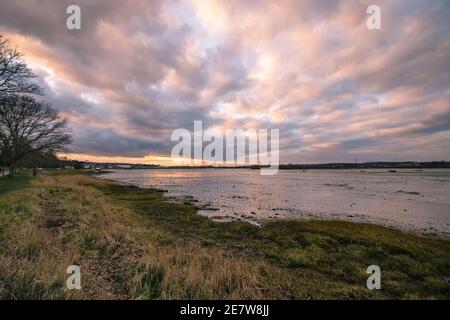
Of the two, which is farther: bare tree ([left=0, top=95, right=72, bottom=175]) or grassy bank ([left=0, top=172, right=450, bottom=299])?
bare tree ([left=0, top=95, right=72, bottom=175])

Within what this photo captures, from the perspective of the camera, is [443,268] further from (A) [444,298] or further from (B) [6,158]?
(B) [6,158]

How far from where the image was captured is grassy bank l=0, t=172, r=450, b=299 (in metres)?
5.24

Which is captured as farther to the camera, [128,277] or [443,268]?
[443,268]

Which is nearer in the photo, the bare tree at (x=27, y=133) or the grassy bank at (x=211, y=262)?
the grassy bank at (x=211, y=262)

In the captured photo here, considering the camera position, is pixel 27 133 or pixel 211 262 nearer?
pixel 211 262

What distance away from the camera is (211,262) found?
7156mm

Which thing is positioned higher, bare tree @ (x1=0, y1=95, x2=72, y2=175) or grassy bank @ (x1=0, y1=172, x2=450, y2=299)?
bare tree @ (x1=0, y1=95, x2=72, y2=175)

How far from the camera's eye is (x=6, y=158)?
36906 millimetres

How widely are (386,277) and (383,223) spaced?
37.5ft

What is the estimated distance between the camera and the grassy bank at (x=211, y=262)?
5242 millimetres

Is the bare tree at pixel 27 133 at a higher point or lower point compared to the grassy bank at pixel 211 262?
higher
